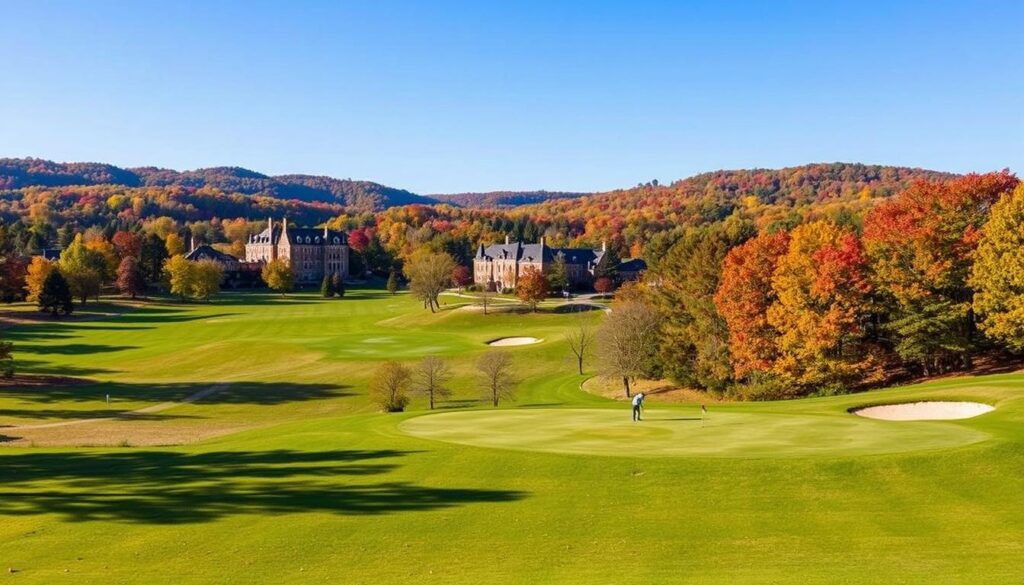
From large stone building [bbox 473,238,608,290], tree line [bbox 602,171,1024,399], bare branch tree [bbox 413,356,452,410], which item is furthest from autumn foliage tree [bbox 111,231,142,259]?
tree line [bbox 602,171,1024,399]

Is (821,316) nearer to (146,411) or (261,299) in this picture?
(146,411)

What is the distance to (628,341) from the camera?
185 feet

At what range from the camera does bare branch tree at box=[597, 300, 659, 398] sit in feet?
180

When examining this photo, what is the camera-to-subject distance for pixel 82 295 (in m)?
124

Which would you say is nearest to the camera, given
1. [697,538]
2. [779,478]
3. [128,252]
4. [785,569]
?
[785,569]

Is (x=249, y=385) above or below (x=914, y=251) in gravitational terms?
below

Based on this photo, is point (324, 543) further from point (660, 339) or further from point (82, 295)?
point (82, 295)

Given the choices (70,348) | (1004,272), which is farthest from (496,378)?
(70,348)

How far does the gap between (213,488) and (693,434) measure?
1500 cm

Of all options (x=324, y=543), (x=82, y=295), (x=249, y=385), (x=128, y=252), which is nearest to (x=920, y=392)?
(x=324, y=543)

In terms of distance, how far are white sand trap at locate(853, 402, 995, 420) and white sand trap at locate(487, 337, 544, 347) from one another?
1692 inches

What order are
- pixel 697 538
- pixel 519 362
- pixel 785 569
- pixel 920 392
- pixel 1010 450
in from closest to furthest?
1. pixel 785 569
2. pixel 697 538
3. pixel 1010 450
4. pixel 920 392
5. pixel 519 362

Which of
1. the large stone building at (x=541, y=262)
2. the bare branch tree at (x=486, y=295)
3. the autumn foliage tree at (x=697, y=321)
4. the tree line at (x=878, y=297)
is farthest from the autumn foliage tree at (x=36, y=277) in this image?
the tree line at (x=878, y=297)

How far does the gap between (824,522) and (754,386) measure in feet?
105
